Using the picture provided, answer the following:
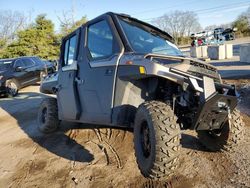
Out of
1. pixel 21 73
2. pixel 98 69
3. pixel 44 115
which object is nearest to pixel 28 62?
pixel 21 73

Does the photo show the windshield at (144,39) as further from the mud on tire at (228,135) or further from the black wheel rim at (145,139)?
the mud on tire at (228,135)

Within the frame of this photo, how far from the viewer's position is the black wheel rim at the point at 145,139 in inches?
144

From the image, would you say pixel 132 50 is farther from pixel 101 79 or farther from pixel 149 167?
pixel 149 167

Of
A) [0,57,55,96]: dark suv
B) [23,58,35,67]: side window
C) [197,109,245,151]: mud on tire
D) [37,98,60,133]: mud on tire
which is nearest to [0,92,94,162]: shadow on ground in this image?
[37,98,60,133]: mud on tire

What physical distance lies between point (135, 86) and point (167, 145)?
1025 mm

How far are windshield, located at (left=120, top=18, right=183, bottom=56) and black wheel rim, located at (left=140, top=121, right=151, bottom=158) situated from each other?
1.00 meters

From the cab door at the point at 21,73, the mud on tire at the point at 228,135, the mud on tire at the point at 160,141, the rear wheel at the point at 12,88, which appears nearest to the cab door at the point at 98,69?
the mud on tire at the point at 160,141

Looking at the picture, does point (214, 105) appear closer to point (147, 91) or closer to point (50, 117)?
point (147, 91)

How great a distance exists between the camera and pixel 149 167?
3463mm

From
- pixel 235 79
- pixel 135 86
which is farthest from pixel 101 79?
pixel 235 79

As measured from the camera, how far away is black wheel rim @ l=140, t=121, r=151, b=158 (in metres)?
3.66

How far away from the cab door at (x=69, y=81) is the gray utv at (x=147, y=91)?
21 mm

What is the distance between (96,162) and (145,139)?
1428 mm

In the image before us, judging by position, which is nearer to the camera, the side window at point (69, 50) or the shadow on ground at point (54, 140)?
the shadow on ground at point (54, 140)
